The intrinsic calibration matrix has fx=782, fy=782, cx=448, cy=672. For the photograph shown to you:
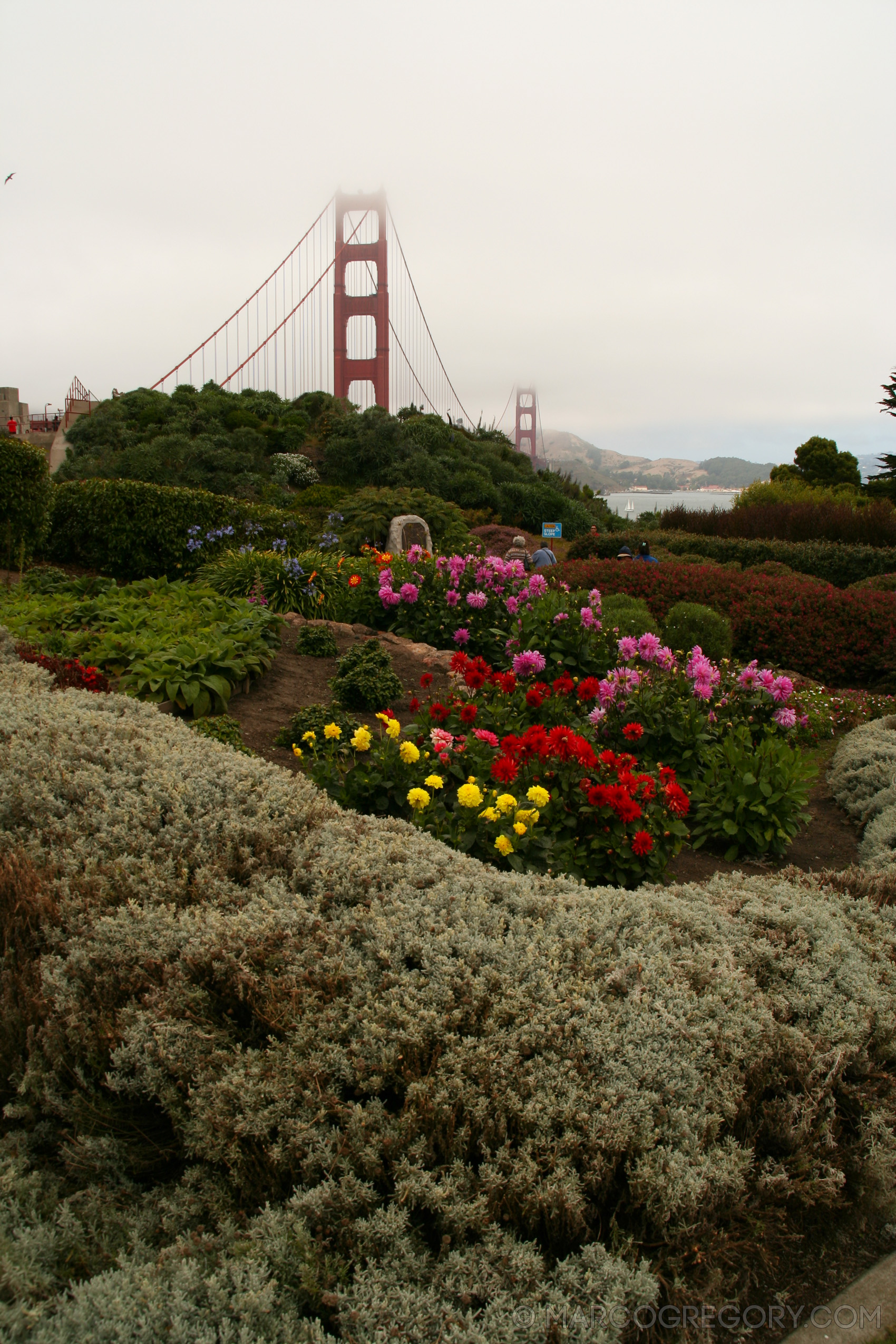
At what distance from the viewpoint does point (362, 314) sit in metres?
32.2

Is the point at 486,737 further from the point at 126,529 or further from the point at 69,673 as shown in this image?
the point at 126,529

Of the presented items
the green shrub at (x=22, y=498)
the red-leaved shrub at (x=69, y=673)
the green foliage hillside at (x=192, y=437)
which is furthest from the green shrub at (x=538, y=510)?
the red-leaved shrub at (x=69, y=673)

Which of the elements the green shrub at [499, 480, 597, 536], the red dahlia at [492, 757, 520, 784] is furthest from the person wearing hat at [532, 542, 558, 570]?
the green shrub at [499, 480, 597, 536]

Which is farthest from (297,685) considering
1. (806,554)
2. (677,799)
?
(806,554)

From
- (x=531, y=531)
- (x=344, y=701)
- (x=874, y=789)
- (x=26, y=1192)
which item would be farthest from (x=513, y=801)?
(x=531, y=531)

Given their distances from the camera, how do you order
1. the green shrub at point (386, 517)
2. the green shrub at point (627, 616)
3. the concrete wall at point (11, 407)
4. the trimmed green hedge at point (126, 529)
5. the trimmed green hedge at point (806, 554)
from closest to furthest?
the green shrub at point (627, 616) → the trimmed green hedge at point (126, 529) → the trimmed green hedge at point (806, 554) → the green shrub at point (386, 517) → the concrete wall at point (11, 407)

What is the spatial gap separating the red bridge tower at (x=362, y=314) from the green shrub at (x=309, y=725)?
2628cm

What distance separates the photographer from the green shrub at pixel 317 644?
5590 millimetres

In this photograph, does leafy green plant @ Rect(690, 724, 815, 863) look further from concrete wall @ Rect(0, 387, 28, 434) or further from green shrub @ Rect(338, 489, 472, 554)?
concrete wall @ Rect(0, 387, 28, 434)

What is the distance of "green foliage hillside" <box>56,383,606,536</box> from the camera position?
2108 cm

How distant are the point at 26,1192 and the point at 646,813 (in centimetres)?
228

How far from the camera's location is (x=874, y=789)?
416cm

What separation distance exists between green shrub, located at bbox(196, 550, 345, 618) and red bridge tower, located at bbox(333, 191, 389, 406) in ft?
74.5

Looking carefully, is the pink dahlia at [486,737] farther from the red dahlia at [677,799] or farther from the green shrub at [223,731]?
the green shrub at [223,731]
